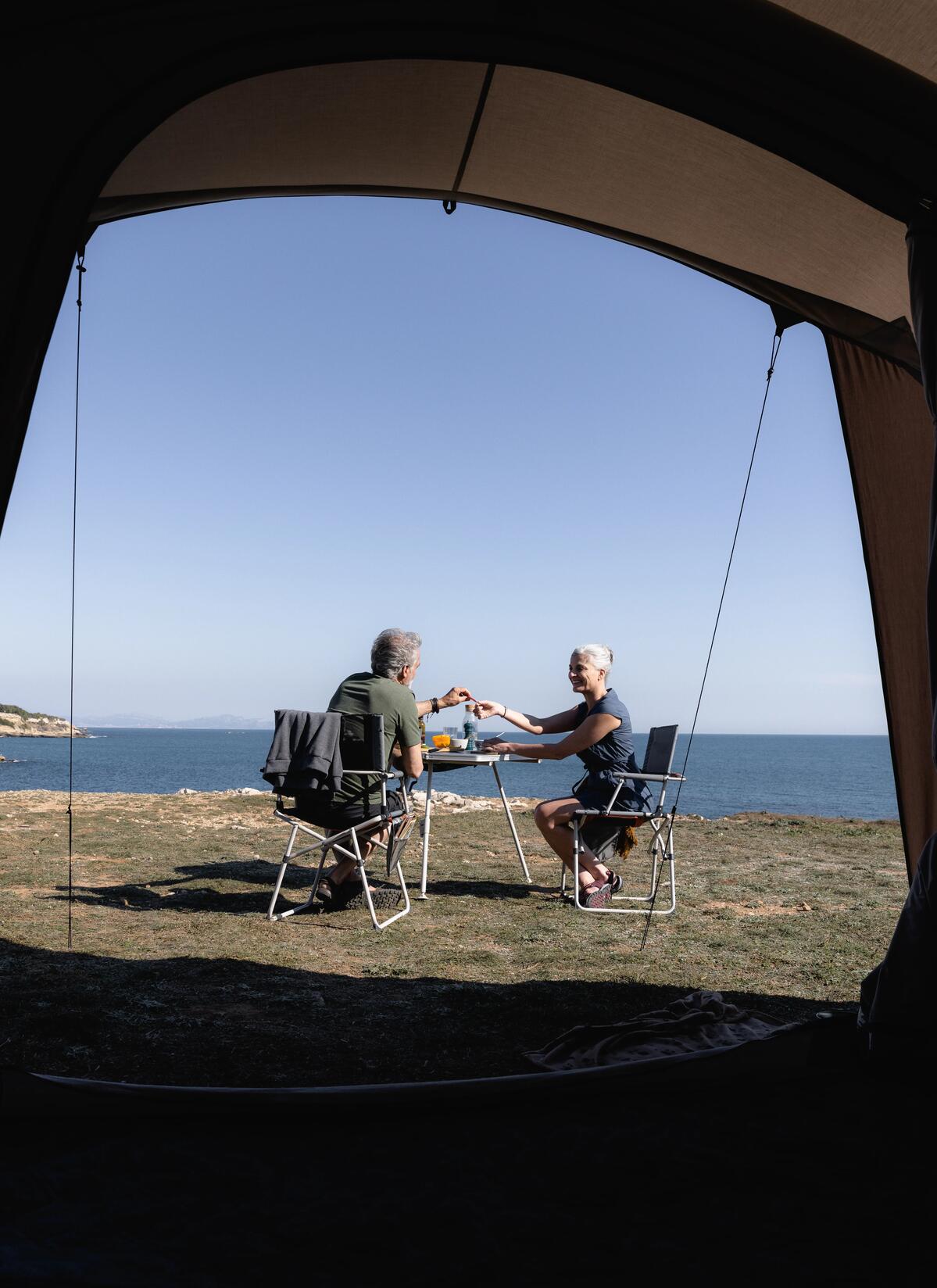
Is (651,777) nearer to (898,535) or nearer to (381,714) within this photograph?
(381,714)

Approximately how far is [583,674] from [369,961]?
6.82 ft

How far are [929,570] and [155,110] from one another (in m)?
2.30

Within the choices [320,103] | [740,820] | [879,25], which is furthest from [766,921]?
[740,820]

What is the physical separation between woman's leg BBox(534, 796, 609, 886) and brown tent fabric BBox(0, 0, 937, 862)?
5.67 ft

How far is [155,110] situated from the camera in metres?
2.29

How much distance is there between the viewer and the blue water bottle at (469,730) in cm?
543

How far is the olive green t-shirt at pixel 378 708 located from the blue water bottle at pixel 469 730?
25.3 inches

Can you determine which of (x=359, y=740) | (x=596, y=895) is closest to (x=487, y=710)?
(x=359, y=740)

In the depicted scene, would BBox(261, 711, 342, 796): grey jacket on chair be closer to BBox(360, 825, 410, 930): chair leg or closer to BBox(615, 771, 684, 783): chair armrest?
BBox(360, 825, 410, 930): chair leg

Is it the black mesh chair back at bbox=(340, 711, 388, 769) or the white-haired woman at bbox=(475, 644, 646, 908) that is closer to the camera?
the black mesh chair back at bbox=(340, 711, 388, 769)

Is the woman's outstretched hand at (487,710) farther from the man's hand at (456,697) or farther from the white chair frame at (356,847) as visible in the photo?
the white chair frame at (356,847)

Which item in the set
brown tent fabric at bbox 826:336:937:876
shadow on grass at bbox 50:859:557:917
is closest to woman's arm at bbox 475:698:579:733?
shadow on grass at bbox 50:859:557:917

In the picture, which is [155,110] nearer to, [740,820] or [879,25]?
[879,25]

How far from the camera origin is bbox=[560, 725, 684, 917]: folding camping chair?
15.6 ft
